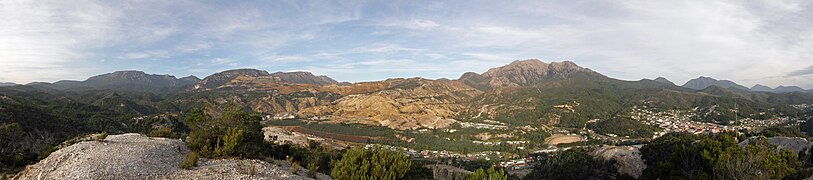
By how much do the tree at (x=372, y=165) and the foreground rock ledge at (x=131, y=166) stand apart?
2524 millimetres

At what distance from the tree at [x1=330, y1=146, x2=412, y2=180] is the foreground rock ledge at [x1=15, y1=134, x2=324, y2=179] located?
2524 mm

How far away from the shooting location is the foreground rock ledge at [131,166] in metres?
14.6

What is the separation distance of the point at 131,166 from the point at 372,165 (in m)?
9.35

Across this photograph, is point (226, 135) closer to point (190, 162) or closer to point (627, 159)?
point (190, 162)

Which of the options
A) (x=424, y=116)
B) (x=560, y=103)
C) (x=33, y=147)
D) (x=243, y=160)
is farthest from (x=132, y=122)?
(x=560, y=103)

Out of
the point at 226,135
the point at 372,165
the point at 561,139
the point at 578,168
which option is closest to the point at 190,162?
the point at 226,135

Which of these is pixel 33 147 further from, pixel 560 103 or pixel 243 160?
pixel 560 103

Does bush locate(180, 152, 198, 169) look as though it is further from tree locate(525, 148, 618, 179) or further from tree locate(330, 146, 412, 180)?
tree locate(525, 148, 618, 179)

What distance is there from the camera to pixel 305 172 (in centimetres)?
2066

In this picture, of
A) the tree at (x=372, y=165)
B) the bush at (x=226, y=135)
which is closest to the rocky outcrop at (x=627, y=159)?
the tree at (x=372, y=165)

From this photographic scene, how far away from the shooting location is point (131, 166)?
15.6 metres

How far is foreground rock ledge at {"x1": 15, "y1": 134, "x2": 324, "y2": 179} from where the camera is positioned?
14.6 m

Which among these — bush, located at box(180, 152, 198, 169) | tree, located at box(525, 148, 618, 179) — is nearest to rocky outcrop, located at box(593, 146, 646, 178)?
tree, located at box(525, 148, 618, 179)

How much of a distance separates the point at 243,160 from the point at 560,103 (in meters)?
173
